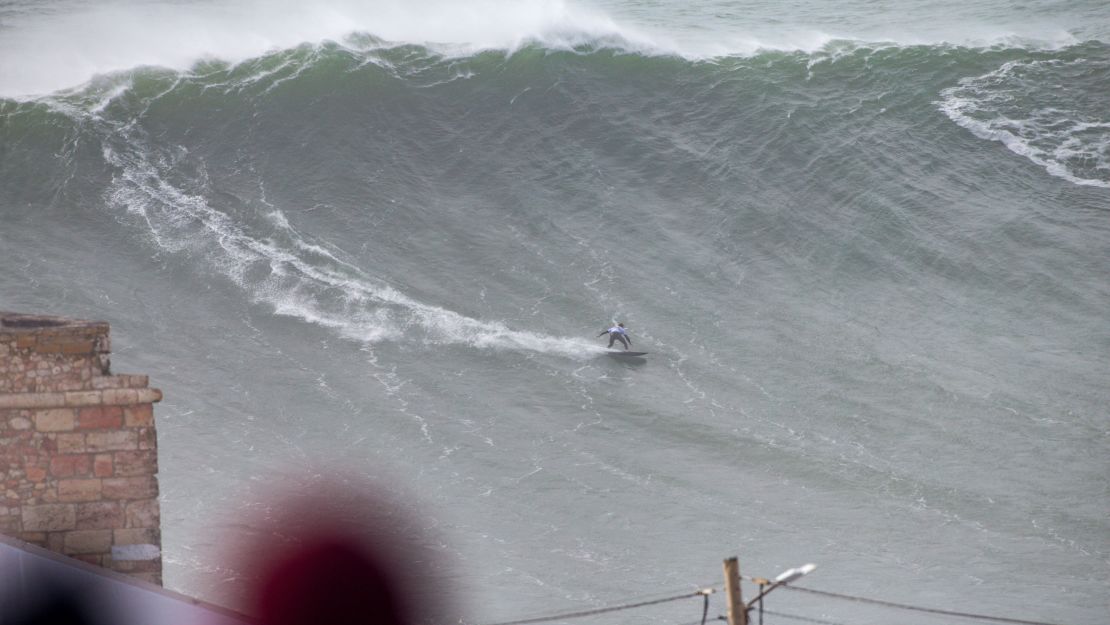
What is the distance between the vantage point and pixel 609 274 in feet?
128

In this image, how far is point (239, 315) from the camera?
35.8m

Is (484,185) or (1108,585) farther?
(484,185)

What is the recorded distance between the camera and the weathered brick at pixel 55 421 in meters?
13.8

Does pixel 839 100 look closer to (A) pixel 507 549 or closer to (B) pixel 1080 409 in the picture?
(B) pixel 1080 409

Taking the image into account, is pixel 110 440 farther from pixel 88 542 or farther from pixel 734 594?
pixel 734 594

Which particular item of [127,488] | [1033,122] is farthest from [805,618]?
[1033,122]

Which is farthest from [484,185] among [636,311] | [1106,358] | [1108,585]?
[1108,585]

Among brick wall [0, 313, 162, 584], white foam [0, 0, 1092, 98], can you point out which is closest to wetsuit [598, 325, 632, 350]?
white foam [0, 0, 1092, 98]

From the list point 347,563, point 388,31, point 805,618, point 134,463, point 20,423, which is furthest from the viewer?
point 388,31

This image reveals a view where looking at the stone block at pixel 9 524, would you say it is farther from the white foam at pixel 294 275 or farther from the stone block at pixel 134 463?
the white foam at pixel 294 275

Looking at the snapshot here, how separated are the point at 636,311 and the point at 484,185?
7472mm

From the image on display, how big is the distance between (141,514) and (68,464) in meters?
0.73

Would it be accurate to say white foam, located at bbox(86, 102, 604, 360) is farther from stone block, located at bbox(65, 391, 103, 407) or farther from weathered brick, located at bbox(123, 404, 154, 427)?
stone block, located at bbox(65, 391, 103, 407)

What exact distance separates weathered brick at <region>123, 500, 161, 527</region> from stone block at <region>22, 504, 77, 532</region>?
1.44ft
